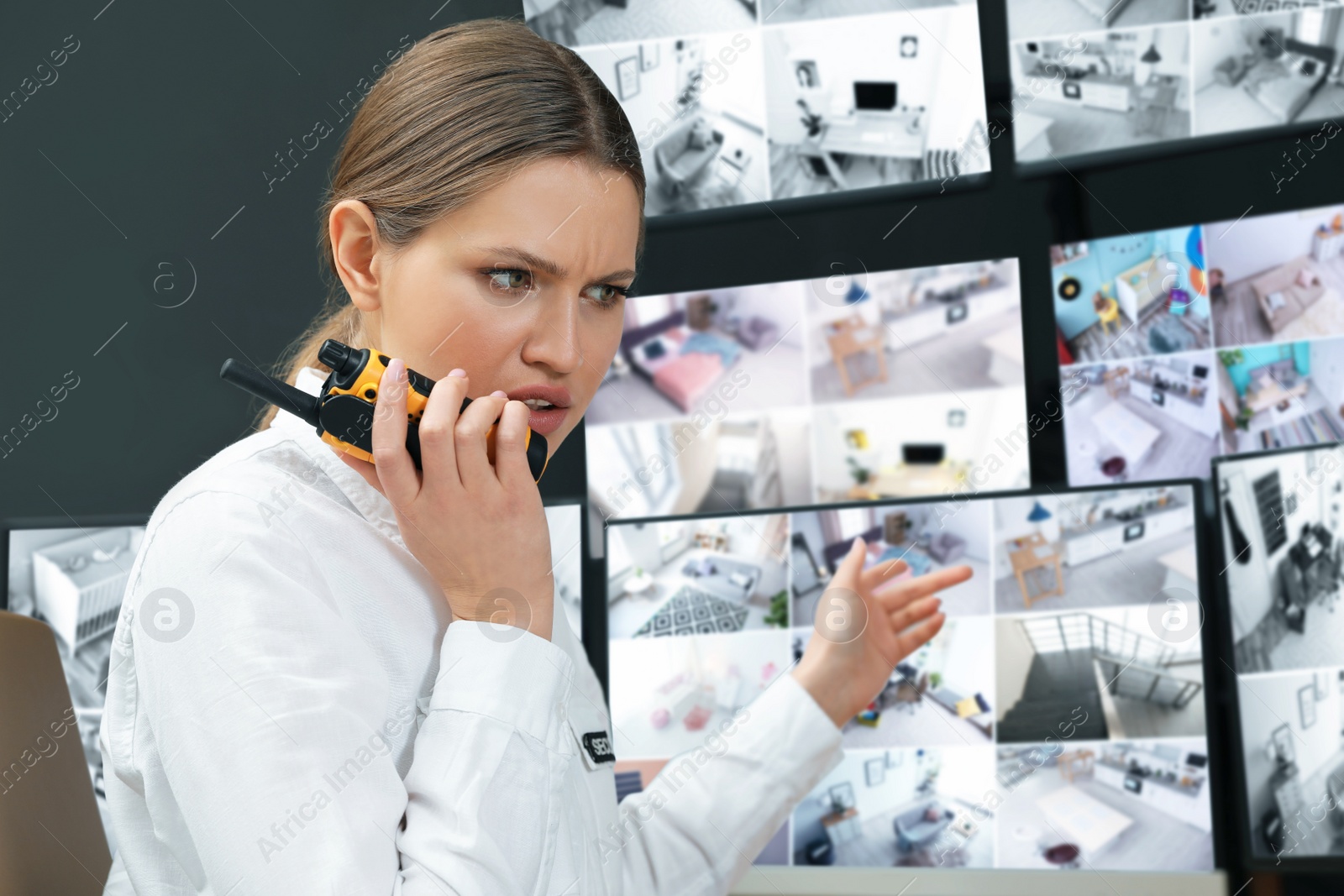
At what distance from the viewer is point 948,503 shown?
1369 millimetres

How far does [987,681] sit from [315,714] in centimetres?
96

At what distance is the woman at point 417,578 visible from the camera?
56cm

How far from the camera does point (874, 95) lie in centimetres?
141

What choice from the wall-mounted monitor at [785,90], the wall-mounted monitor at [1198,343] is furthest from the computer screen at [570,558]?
the wall-mounted monitor at [1198,343]

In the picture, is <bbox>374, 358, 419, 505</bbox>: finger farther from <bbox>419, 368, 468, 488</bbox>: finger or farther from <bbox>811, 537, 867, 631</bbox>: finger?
<bbox>811, 537, 867, 631</bbox>: finger

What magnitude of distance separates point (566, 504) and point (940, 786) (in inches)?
24.9

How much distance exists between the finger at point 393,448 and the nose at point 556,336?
138 mm

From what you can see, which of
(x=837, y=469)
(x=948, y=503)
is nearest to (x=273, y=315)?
(x=837, y=469)

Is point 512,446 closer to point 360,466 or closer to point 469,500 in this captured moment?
point 469,500

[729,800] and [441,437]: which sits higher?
[441,437]

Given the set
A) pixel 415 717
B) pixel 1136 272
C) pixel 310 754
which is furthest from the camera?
pixel 1136 272

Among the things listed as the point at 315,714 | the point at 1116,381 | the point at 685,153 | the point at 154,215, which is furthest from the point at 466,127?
the point at 154,215

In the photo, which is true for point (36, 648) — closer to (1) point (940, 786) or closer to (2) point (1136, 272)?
(1) point (940, 786)

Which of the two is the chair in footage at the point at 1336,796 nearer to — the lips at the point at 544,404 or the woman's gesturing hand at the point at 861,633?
the woman's gesturing hand at the point at 861,633
